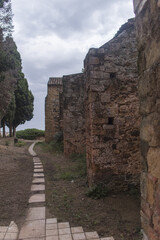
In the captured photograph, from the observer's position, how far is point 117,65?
16.2 ft

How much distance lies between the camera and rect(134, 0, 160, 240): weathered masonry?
5.20 feet

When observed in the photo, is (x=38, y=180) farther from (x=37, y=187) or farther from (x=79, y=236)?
(x=79, y=236)

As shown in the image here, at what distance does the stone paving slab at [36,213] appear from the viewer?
3.51m

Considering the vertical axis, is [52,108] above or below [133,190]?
above

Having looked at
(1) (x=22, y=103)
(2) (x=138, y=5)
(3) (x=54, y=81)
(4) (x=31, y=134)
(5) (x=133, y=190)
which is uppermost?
(3) (x=54, y=81)

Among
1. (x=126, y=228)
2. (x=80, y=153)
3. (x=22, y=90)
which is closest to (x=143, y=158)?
(x=126, y=228)

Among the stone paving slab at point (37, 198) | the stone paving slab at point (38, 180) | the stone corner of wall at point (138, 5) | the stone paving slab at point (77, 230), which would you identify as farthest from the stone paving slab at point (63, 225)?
the stone corner of wall at point (138, 5)

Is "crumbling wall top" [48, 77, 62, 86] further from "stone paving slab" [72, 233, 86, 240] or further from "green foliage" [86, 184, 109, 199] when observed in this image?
"stone paving slab" [72, 233, 86, 240]

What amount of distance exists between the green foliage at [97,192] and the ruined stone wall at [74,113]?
486 centimetres

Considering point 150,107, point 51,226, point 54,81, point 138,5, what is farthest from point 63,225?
point 54,81

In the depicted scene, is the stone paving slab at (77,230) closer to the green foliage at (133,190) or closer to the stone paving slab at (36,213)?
the stone paving slab at (36,213)

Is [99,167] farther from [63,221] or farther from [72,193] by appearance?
[63,221]

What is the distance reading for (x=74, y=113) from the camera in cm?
966

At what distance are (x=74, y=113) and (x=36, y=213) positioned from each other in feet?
20.7
